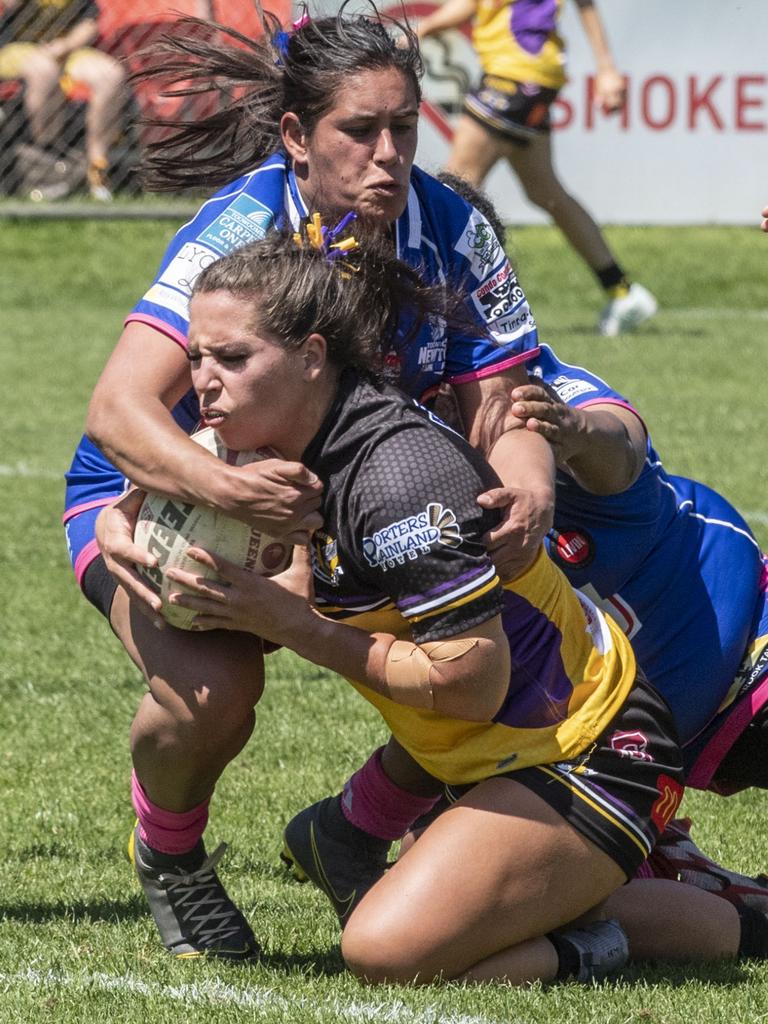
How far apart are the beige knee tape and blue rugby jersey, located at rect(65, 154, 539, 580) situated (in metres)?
0.56

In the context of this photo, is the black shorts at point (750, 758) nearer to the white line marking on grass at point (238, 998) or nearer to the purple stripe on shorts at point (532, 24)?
the white line marking on grass at point (238, 998)

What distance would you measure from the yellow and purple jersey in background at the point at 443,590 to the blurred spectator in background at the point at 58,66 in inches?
422

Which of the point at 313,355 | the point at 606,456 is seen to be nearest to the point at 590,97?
the point at 606,456

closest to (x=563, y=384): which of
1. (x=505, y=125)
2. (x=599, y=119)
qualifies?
(x=505, y=125)

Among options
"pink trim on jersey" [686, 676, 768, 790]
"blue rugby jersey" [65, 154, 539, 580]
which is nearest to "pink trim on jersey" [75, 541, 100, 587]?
"blue rugby jersey" [65, 154, 539, 580]

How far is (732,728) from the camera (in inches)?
143

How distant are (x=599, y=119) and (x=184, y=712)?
32.9 feet

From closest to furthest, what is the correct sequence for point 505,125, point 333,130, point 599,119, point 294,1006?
point 294,1006
point 333,130
point 505,125
point 599,119

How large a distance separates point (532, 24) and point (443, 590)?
7.80 meters

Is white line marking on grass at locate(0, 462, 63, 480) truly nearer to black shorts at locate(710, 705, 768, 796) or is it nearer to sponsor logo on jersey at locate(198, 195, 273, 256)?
sponsor logo on jersey at locate(198, 195, 273, 256)

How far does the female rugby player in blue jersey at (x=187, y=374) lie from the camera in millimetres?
3115

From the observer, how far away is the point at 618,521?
3.60 m

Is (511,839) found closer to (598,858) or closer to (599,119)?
(598,858)

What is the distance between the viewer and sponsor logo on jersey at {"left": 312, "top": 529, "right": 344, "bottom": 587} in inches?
120
